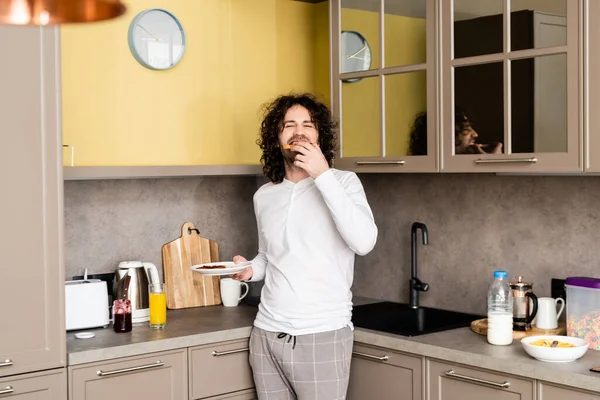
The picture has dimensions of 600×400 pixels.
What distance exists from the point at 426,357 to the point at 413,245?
801 millimetres

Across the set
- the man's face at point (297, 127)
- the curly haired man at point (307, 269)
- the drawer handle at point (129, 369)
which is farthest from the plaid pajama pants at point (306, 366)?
the man's face at point (297, 127)

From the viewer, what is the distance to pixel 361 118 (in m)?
3.49

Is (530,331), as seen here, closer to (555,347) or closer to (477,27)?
(555,347)

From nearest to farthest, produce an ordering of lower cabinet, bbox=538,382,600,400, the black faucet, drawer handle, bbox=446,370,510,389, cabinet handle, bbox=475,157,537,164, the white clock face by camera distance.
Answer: lower cabinet, bbox=538,382,600,400
drawer handle, bbox=446,370,510,389
cabinet handle, bbox=475,157,537,164
the white clock face
the black faucet

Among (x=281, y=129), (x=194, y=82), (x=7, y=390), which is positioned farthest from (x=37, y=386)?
(x=194, y=82)

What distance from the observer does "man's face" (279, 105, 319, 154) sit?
3256mm

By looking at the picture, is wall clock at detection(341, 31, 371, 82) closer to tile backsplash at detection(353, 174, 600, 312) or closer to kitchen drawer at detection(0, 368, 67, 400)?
tile backsplash at detection(353, 174, 600, 312)

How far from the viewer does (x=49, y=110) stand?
2771 mm

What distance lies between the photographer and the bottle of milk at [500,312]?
2875 millimetres

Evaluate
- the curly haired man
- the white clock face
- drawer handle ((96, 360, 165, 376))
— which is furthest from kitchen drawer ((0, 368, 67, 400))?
the white clock face

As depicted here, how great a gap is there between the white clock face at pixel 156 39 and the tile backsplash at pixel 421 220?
0.56 m

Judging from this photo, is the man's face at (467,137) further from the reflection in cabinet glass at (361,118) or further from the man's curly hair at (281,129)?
the man's curly hair at (281,129)

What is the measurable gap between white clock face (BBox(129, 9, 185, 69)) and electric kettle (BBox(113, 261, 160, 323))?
0.81 metres

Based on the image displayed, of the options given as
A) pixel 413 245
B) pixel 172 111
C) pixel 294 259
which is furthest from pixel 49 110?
pixel 413 245
